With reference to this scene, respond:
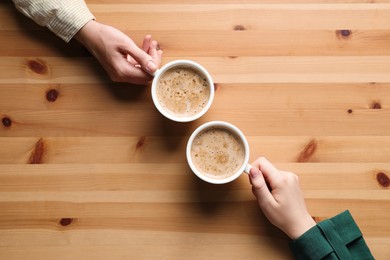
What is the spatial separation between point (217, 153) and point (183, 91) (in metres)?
0.18

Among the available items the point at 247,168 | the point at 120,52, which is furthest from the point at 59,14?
the point at 247,168

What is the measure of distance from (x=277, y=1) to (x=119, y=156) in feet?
2.00

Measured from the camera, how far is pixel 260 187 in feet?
3.25

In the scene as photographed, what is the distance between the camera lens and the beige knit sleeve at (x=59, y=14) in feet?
3.37

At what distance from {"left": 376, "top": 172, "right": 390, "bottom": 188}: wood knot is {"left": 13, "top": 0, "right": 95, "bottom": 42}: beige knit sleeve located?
0.88 meters

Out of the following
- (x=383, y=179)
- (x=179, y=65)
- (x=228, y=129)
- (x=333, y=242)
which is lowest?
(x=333, y=242)

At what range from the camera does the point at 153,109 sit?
1.10 metres

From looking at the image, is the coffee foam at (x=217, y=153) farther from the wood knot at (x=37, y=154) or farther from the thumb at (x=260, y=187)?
the wood knot at (x=37, y=154)

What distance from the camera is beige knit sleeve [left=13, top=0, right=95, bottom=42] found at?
1.03 meters

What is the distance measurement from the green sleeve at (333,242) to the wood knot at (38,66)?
814 mm

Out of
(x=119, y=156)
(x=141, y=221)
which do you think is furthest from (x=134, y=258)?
(x=119, y=156)

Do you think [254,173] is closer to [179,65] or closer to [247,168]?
[247,168]

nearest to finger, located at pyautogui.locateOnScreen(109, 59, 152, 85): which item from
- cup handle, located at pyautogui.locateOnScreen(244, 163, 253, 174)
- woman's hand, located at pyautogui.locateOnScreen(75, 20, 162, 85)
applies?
woman's hand, located at pyautogui.locateOnScreen(75, 20, 162, 85)

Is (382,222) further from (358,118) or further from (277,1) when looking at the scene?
(277,1)
